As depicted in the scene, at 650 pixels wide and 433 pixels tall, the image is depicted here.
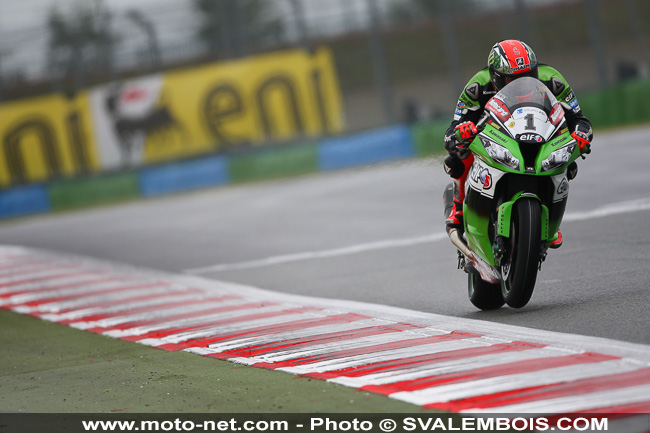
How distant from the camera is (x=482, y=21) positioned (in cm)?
3328

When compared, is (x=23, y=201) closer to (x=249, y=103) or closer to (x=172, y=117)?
(x=172, y=117)

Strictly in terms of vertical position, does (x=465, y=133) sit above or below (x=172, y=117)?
above

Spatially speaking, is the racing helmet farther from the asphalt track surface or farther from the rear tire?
the asphalt track surface

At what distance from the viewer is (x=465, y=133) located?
7.00m

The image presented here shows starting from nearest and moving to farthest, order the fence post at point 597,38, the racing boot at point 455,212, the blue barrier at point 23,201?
the racing boot at point 455,212
the fence post at point 597,38
the blue barrier at point 23,201

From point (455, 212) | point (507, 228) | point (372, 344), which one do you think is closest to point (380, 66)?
point (455, 212)

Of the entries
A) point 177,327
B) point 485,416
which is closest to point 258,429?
point 485,416

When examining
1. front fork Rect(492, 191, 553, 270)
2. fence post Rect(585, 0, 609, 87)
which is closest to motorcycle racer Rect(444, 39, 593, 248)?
front fork Rect(492, 191, 553, 270)

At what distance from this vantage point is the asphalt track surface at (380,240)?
297 inches

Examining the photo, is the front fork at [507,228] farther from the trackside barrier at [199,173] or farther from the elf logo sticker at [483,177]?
the trackside barrier at [199,173]

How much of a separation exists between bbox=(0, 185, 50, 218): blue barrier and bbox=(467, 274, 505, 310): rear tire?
20252 mm

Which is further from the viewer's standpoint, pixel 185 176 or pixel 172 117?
pixel 172 117

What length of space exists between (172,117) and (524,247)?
21.3 metres

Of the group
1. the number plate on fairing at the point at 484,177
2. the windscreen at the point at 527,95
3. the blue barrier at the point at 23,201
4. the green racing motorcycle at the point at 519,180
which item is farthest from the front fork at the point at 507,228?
the blue barrier at the point at 23,201
